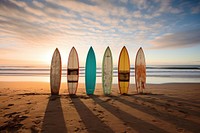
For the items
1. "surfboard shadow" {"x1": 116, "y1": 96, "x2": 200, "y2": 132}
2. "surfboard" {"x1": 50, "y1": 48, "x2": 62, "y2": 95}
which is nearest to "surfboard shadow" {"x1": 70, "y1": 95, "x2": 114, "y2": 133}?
"surfboard shadow" {"x1": 116, "y1": 96, "x2": 200, "y2": 132}

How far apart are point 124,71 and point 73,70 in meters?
2.17

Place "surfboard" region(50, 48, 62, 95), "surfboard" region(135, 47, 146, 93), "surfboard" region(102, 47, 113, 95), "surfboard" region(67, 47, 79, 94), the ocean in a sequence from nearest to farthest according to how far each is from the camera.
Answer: "surfboard" region(50, 48, 62, 95)
"surfboard" region(67, 47, 79, 94)
"surfboard" region(102, 47, 113, 95)
"surfboard" region(135, 47, 146, 93)
the ocean

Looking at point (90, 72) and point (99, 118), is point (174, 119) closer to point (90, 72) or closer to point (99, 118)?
point (99, 118)

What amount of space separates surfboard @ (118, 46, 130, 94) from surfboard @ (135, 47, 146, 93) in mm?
517

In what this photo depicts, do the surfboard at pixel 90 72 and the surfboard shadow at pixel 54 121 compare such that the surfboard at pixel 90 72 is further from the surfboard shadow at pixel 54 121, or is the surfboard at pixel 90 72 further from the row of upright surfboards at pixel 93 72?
the surfboard shadow at pixel 54 121

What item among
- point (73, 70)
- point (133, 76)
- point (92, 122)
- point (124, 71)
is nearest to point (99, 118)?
point (92, 122)

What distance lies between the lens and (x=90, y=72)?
7.29 meters

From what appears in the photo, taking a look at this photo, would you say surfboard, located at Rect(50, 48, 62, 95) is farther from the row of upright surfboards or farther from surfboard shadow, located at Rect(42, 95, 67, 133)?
surfboard shadow, located at Rect(42, 95, 67, 133)

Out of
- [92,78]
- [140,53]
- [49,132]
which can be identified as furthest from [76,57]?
[49,132]

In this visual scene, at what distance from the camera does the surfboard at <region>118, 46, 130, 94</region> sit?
707cm

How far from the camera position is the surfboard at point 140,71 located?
7348mm

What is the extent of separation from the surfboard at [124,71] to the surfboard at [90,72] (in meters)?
1.09

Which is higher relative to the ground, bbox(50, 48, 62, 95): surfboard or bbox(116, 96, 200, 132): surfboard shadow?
bbox(50, 48, 62, 95): surfboard

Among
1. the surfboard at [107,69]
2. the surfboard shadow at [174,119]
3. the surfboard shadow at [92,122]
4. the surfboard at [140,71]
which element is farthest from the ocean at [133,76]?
the surfboard shadow at [92,122]
